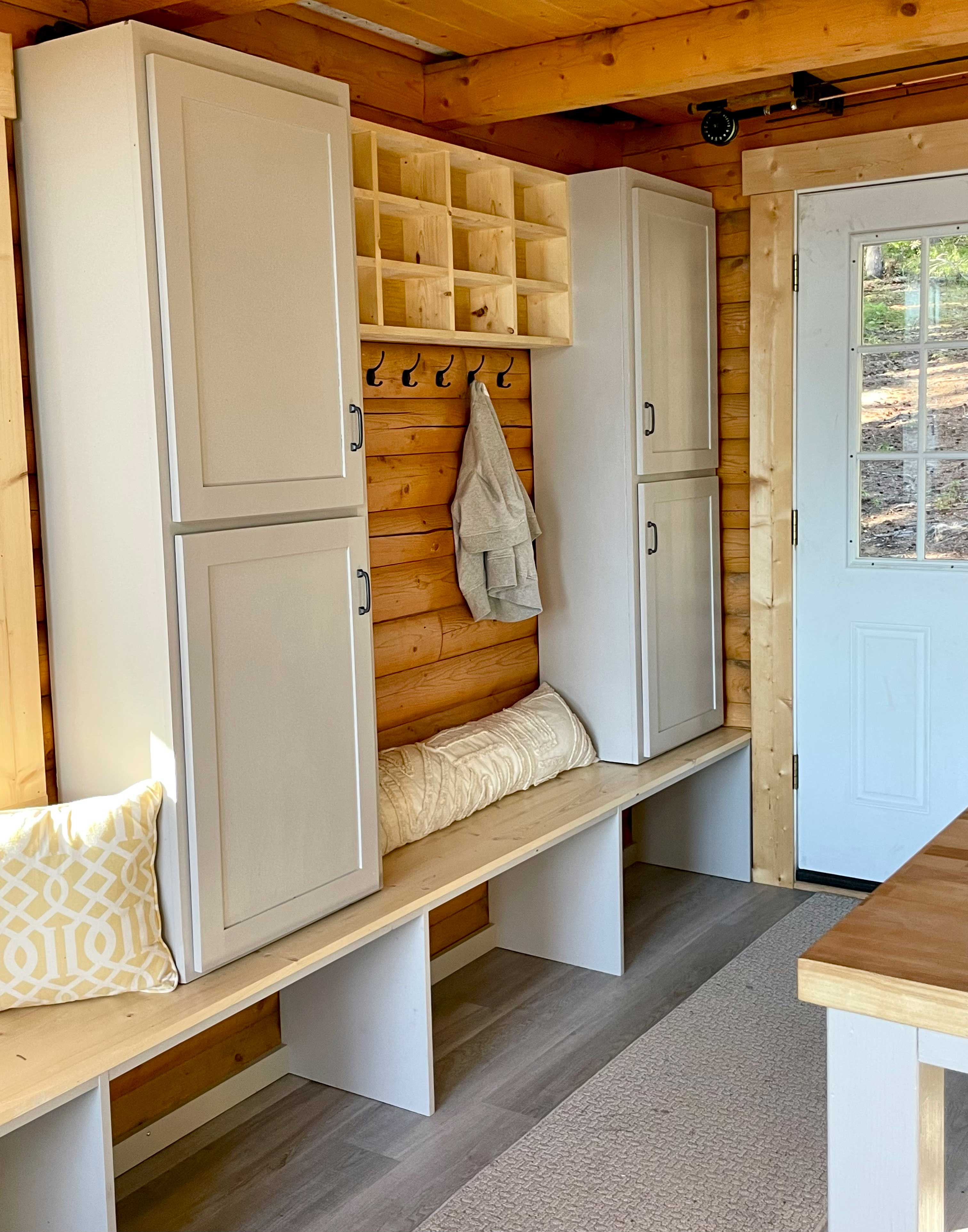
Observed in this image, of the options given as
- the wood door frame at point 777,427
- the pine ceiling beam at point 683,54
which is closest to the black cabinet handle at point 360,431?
the pine ceiling beam at point 683,54

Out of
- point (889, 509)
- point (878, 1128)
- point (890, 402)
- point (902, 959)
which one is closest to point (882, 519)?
point (889, 509)

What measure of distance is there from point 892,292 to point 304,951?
8.35ft

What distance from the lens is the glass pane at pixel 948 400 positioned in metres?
3.57

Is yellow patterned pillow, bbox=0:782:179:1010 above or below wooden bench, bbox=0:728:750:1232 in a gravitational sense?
above

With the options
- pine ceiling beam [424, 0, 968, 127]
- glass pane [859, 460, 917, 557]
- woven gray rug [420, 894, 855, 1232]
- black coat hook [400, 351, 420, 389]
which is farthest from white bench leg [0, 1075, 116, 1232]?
glass pane [859, 460, 917, 557]

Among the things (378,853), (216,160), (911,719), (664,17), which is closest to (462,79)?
(664,17)

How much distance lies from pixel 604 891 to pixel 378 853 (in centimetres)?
97

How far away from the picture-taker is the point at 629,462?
139 inches

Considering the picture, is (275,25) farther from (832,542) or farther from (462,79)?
(832,542)

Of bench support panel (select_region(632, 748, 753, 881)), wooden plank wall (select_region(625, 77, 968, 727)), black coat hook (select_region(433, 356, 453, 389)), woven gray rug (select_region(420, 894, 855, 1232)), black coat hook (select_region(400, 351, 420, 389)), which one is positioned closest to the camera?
woven gray rug (select_region(420, 894, 855, 1232))

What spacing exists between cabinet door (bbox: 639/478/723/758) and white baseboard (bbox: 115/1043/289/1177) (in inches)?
54.4

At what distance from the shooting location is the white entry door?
3590 millimetres

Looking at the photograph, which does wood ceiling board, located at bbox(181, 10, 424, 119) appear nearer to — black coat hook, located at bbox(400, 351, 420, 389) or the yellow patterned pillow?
black coat hook, located at bbox(400, 351, 420, 389)

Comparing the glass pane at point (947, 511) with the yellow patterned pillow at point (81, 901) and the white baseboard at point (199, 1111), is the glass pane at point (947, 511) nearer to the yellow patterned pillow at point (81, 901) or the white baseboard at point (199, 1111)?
the white baseboard at point (199, 1111)
